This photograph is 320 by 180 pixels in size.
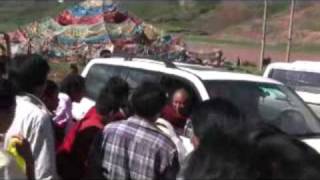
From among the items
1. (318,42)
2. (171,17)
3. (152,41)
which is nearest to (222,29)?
(171,17)

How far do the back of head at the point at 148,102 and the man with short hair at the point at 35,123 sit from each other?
1.70 ft

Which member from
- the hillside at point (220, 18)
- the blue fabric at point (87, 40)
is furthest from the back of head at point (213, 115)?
the hillside at point (220, 18)

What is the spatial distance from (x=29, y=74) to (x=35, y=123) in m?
0.34

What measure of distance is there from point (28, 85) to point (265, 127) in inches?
97.7

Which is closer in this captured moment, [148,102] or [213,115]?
[213,115]

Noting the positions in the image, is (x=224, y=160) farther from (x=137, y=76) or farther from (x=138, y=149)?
(x=137, y=76)

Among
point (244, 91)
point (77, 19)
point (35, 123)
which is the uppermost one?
point (35, 123)

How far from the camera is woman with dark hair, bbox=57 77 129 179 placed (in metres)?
5.44

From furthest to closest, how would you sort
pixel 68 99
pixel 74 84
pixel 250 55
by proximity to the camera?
1. pixel 250 55
2. pixel 68 99
3. pixel 74 84

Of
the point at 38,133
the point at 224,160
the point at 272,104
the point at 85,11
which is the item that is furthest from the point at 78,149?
the point at 85,11

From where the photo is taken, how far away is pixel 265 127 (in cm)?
283

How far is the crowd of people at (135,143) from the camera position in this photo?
2.61 meters

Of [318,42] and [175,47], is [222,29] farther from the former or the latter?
[175,47]

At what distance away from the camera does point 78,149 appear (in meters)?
5.54
